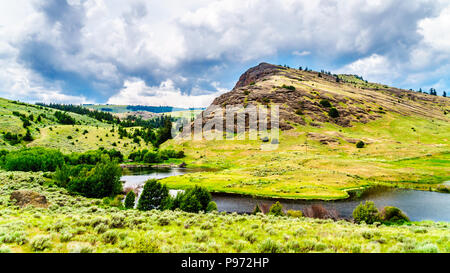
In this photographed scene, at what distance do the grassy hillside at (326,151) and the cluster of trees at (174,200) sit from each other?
20286 millimetres

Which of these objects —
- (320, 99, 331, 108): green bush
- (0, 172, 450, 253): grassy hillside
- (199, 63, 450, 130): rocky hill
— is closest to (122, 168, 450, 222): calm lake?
(0, 172, 450, 253): grassy hillside

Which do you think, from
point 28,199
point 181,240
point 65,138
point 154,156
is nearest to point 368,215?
point 181,240

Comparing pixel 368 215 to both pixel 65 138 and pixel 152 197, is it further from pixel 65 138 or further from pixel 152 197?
pixel 65 138

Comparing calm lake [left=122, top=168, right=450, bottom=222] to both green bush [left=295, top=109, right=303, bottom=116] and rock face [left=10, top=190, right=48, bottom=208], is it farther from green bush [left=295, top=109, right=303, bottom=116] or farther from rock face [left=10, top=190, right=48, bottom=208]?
green bush [left=295, top=109, right=303, bottom=116]

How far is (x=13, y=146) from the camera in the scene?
10712 centimetres

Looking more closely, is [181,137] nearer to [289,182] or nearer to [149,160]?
[149,160]

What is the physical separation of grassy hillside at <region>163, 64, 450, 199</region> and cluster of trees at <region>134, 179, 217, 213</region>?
20286 millimetres

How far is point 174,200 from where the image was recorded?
36.2m

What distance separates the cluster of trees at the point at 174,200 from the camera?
34156 millimetres

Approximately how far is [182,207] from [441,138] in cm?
16042

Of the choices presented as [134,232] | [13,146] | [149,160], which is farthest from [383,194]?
[13,146]

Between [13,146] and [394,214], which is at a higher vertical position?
[13,146]
